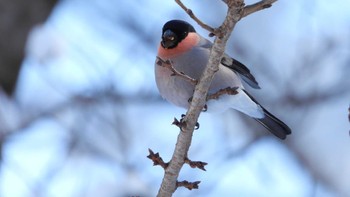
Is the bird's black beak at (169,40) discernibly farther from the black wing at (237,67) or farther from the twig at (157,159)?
the twig at (157,159)

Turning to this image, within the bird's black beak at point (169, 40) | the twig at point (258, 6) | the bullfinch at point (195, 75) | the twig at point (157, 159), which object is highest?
the bird's black beak at point (169, 40)

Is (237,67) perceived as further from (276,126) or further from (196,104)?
(196,104)

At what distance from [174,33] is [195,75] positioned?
0.38 m

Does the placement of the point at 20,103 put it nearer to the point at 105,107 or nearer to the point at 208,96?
the point at 105,107

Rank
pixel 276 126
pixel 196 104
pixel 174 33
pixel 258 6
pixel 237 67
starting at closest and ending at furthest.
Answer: pixel 258 6, pixel 196 104, pixel 237 67, pixel 174 33, pixel 276 126

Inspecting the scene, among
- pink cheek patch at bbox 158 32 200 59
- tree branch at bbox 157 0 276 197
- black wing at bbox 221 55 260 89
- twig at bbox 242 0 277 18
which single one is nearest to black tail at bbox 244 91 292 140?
black wing at bbox 221 55 260 89

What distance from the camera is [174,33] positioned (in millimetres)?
3361

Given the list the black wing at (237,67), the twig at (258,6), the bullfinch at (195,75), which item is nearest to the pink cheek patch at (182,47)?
A: the bullfinch at (195,75)

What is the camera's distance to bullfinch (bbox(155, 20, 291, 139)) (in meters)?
3.06

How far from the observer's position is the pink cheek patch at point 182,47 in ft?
10.6

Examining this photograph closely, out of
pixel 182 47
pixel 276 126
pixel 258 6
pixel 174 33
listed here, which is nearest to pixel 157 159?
pixel 258 6

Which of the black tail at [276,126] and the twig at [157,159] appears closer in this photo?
the twig at [157,159]

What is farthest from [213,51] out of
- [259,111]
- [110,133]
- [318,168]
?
[110,133]

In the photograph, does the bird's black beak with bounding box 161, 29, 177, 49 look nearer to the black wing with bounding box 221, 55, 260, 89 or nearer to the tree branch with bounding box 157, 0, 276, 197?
the black wing with bounding box 221, 55, 260, 89
